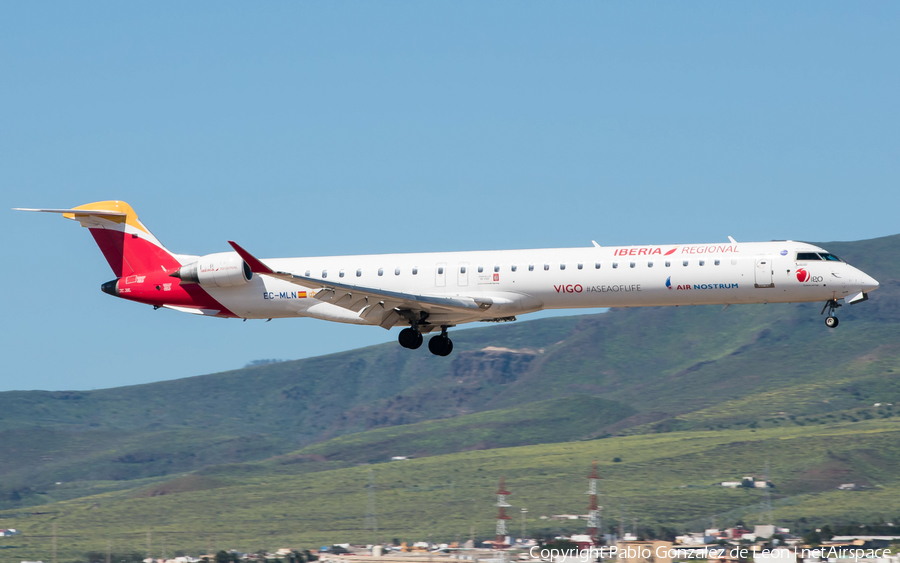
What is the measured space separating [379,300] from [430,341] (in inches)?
168

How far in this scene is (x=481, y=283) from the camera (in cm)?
3634

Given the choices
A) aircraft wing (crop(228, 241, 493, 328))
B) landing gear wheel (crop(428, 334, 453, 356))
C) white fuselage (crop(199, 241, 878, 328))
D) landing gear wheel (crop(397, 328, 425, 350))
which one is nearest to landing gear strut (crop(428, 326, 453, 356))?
landing gear wheel (crop(428, 334, 453, 356))

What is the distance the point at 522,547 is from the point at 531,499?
132 ft

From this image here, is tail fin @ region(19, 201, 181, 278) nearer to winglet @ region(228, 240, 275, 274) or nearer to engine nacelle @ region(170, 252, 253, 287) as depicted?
engine nacelle @ region(170, 252, 253, 287)

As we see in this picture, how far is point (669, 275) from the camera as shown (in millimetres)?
34719

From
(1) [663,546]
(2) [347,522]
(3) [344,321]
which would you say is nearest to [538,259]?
(3) [344,321]

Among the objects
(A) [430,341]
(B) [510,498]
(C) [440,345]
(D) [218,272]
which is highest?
(D) [218,272]

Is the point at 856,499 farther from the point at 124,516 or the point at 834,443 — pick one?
the point at 124,516

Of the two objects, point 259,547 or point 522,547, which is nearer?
point 522,547

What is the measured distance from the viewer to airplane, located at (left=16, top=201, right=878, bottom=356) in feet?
114

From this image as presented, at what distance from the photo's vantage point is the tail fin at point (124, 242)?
40.6 m

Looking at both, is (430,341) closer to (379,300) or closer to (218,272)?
(379,300)

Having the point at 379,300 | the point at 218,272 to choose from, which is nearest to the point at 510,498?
the point at 218,272

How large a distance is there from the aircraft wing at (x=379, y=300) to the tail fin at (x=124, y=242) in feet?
22.4
